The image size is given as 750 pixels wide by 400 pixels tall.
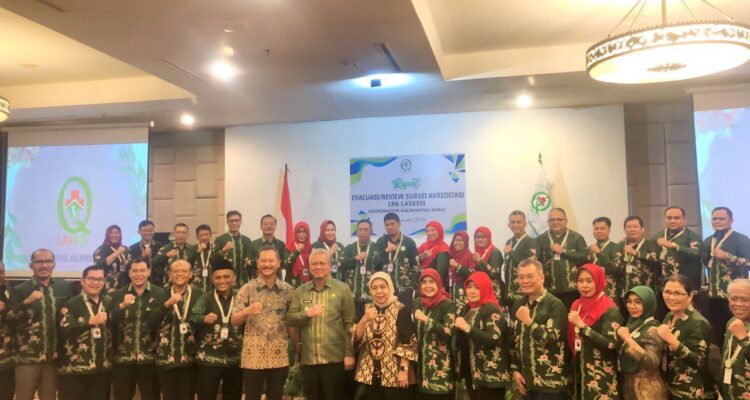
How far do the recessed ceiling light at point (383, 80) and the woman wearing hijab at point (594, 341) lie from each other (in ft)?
9.08

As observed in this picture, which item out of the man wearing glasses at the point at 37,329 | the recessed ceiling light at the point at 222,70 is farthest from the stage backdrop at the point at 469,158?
the man wearing glasses at the point at 37,329

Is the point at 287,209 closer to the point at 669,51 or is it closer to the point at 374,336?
the point at 374,336

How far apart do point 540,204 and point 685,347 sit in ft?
12.3

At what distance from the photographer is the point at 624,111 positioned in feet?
22.3

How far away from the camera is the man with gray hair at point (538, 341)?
3.39m

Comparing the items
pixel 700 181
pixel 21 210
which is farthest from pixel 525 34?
pixel 21 210

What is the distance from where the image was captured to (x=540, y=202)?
6816 mm

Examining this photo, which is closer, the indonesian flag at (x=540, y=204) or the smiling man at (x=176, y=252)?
the smiling man at (x=176, y=252)

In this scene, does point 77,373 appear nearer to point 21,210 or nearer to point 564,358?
A: point 564,358

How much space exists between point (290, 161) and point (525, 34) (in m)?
3.54

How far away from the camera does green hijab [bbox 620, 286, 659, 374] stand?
10.6 ft

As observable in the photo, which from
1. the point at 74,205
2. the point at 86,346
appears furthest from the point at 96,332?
the point at 74,205

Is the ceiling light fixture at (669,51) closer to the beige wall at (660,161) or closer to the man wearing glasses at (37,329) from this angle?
the beige wall at (660,161)

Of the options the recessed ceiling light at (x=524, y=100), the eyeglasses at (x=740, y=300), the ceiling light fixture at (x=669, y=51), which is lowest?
the eyeglasses at (x=740, y=300)
